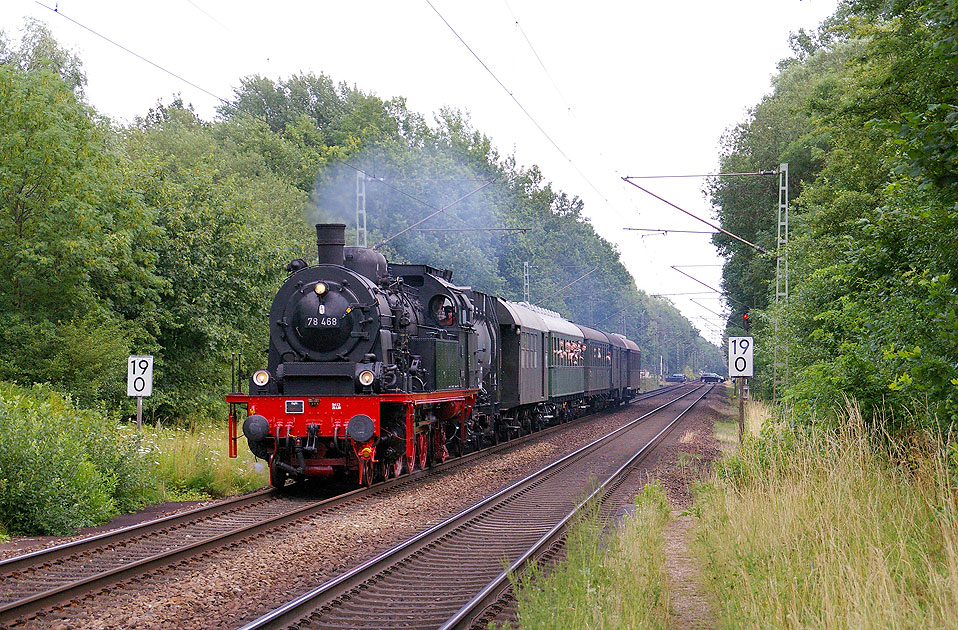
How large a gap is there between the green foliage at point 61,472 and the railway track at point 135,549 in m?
1.10

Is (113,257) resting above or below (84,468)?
above

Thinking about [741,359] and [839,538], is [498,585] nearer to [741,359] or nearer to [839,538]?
[839,538]

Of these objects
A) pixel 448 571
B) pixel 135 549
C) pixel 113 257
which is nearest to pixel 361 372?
pixel 135 549

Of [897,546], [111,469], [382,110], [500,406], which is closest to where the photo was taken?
[897,546]

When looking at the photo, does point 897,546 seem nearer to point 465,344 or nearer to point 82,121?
point 465,344

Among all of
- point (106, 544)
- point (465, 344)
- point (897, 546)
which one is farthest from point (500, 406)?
point (897, 546)

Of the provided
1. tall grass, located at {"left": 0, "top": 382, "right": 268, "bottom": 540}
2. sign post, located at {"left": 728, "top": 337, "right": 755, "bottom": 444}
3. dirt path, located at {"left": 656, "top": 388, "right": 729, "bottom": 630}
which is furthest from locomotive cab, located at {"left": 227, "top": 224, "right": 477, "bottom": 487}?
sign post, located at {"left": 728, "top": 337, "right": 755, "bottom": 444}

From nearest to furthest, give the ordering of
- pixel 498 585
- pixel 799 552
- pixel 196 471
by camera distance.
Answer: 1. pixel 799 552
2. pixel 498 585
3. pixel 196 471

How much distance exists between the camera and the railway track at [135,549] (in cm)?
709

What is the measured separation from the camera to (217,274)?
2222 centimetres

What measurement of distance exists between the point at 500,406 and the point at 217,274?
7995 millimetres

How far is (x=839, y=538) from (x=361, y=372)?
794cm

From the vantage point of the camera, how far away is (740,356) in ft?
51.5

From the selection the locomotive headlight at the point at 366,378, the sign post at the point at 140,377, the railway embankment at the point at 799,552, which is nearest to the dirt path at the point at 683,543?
the railway embankment at the point at 799,552
